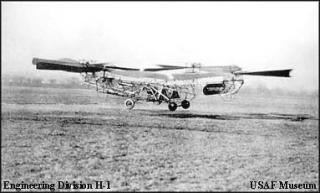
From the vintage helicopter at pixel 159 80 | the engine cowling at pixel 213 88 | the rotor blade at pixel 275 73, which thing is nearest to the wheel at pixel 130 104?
the vintage helicopter at pixel 159 80

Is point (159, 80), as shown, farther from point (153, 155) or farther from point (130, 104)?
point (153, 155)

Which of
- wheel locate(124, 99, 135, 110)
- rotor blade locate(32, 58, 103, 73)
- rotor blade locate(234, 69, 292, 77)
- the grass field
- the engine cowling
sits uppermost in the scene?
rotor blade locate(32, 58, 103, 73)

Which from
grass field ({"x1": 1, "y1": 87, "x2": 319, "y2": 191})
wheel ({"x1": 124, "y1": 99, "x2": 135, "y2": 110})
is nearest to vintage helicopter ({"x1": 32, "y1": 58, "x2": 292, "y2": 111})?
wheel ({"x1": 124, "y1": 99, "x2": 135, "y2": 110})

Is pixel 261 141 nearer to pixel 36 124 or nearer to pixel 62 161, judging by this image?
pixel 62 161

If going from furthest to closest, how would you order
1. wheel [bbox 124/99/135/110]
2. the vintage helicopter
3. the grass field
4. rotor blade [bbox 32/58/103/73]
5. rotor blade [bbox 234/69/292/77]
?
1. wheel [bbox 124/99/135/110]
2. the vintage helicopter
3. rotor blade [bbox 234/69/292/77]
4. rotor blade [bbox 32/58/103/73]
5. the grass field

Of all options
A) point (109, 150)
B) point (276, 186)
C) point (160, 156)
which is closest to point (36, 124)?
point (109, 150)

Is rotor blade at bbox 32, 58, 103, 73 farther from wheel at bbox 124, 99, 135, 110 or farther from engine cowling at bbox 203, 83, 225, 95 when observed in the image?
engine cowling at bbox 203, 83, 225, 95

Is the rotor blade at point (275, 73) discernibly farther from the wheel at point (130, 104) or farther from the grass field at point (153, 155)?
the wheel at point (130, 104)
